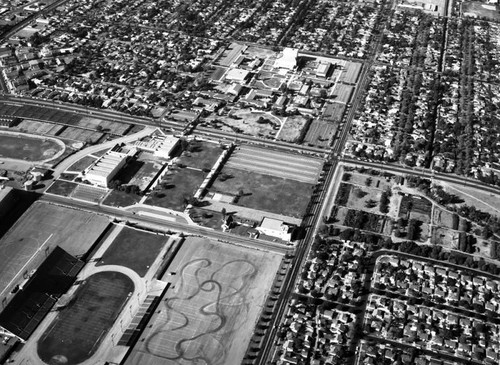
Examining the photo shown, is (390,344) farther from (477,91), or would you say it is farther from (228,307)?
(477,91)

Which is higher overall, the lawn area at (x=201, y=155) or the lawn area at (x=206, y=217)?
the lawn area at (x=201, y=155)

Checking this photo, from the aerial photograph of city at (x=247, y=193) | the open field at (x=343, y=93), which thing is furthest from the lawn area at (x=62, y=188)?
the open field at (x=343, y=93)

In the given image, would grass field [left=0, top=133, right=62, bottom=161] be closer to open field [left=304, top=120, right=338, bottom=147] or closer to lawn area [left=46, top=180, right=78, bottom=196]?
lawn area [left=46, top=180, right=78, bottom=196]

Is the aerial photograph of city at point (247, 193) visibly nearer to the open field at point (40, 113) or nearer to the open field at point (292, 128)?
the open field at point (292, 128)

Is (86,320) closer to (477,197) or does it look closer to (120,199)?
(120,199)

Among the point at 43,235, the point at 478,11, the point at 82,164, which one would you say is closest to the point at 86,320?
the point at 43,235

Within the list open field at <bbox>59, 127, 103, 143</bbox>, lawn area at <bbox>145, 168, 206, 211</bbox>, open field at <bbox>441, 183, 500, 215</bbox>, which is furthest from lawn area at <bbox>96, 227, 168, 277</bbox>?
open field at <bbox>441, 183, 500, 215</bbox>

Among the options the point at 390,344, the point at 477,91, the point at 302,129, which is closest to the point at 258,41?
the point at 302,129
